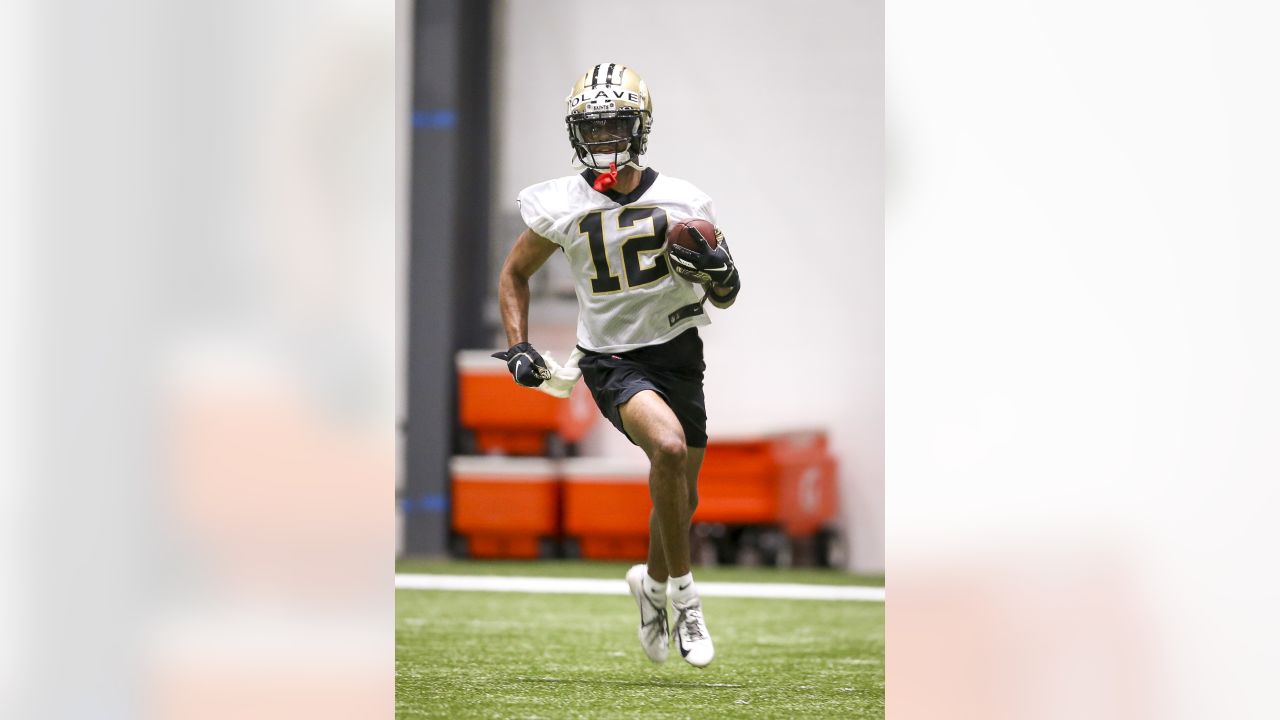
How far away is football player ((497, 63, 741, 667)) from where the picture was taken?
3834 mm

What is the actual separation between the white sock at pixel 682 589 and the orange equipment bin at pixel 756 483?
180 inches

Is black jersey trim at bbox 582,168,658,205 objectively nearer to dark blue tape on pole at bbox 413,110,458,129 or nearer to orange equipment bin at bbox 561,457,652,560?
orange equipment bin at bbox 561,457,652,560

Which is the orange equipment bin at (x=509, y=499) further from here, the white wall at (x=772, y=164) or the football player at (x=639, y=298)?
the football player at (x=639, y=298)

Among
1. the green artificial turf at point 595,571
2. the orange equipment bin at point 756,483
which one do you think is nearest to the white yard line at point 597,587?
the green artificial turf at point 595,571

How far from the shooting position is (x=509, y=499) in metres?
8.95

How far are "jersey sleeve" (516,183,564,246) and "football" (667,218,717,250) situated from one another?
45cm

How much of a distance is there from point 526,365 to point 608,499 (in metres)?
5.03

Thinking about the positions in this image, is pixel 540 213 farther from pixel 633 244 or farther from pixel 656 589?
pixel 656 589

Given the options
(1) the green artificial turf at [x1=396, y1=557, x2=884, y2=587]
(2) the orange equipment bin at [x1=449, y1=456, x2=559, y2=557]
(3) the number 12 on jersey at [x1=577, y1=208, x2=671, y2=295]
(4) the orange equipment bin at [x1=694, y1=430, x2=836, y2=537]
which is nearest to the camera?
(3) the number 12 on jersey at [x1=577, y1=208, x2=671, y2=295]

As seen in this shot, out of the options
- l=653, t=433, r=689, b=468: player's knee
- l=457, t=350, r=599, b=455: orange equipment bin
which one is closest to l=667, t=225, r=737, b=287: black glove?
l=653, t=433, r=689, b=468: player's knee

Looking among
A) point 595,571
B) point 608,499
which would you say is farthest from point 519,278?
point 608,499

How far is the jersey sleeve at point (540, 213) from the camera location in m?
4.09
